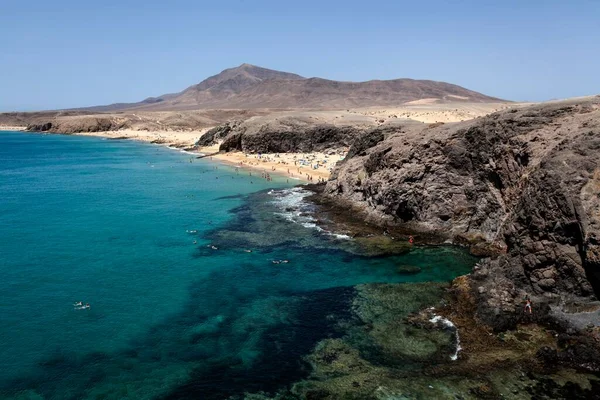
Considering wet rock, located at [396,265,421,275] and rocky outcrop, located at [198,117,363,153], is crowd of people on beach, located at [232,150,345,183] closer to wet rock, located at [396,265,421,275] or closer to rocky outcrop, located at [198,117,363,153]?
rocky outcrop, located at [198,117,363,153]

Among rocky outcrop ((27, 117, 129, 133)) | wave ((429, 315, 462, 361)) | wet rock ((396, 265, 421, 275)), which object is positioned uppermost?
rocky outcrop ((27, 117, 129, 133))

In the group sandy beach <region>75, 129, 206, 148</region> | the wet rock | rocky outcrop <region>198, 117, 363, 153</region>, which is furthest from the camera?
sandy beach <region>75, 129, 206, 148</region>

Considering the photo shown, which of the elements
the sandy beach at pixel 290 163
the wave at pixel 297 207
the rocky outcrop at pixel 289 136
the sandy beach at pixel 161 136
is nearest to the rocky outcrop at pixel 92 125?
the sandy beach at pixel 161 136

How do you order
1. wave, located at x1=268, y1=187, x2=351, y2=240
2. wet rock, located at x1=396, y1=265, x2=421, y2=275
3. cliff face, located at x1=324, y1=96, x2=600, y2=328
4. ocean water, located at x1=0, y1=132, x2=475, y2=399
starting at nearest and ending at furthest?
ocean water, located at x1=0, y1=132, x2=475, y2=399
cliff face, located at x1=324, y1=96, x2=600, y2=328
wet rock, located at x1=396, y1=265, x2=421, y2=275
wave, located at x1=268, y1=187, x2=351, y2=240

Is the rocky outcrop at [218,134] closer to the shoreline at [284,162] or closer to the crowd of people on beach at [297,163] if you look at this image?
the shoreline at [284,162]

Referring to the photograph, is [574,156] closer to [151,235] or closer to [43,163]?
[151,235]

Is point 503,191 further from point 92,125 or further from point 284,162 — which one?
point 92,125

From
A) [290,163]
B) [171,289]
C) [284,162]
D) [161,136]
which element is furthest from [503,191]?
[161,136]

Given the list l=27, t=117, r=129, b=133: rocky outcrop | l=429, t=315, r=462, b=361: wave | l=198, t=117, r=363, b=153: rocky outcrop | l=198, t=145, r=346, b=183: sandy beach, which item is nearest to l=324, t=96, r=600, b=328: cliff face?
l=429, t=315, r=462, b=361: wave
